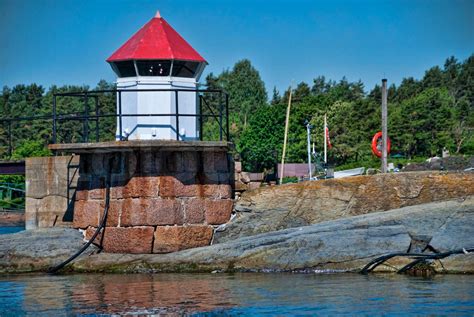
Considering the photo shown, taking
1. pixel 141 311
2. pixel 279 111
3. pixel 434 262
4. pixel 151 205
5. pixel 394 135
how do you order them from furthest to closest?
pixel 279 111, pixel 394 135, pixel 151 205, pixel 434 262, pixel 141 311

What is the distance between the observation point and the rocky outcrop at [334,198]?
2094 cm

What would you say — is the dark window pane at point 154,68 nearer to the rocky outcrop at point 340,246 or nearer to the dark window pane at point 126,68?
the dark window pane at point 126,68

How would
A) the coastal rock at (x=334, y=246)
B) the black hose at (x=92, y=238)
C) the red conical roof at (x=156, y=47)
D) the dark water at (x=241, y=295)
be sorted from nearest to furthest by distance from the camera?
the dark water at (x=241, y=295) → the coastal rock at (x=334, y=246) → the black hose at (x=92, y=238) → the red conical roof at (x=156, y=47)

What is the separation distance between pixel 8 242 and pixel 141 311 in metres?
6.90

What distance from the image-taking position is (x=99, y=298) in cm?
1656

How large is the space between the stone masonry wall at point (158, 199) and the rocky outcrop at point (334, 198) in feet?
1.76

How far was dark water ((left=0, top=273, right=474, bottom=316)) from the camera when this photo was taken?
1488 cm

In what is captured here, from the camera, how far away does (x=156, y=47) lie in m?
21.4

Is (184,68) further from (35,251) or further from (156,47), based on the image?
(35,251)

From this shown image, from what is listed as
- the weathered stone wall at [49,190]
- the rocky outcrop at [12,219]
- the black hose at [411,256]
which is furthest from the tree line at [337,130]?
the black hose at [411,256]

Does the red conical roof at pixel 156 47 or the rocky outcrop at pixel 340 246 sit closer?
the rocky outcrop at pixel 340 246

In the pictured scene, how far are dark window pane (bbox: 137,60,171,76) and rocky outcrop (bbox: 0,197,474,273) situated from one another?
3808mm

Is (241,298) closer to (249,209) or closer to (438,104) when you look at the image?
(249,209)

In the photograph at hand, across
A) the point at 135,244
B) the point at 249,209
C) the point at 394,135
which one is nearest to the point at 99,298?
the point at 135,244
